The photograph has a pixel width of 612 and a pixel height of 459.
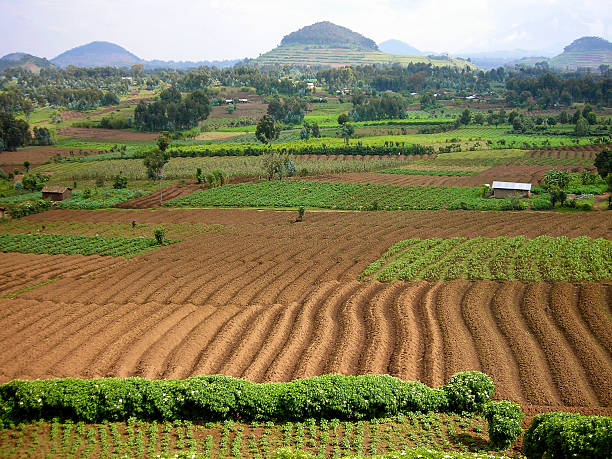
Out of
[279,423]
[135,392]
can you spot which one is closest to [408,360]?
[279,423]

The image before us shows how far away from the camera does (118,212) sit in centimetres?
5847

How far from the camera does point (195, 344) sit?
23.7 m

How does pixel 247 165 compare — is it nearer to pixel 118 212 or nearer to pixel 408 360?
pixel 118 212

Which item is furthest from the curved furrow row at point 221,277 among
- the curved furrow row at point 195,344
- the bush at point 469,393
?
the bush at point 469,393

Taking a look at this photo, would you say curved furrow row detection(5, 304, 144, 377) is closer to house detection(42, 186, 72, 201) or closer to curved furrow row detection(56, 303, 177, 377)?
curved furrow row detection(56, 303, 177, 377)

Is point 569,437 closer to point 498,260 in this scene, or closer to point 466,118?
point 498,260

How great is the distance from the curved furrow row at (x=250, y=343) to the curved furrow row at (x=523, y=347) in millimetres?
10687

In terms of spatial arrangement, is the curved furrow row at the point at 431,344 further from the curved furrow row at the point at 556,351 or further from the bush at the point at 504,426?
the bush at the point at 504,426

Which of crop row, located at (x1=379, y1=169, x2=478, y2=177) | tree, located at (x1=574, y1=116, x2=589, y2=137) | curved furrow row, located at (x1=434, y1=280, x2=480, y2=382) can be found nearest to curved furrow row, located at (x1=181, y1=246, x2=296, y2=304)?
curved furrow row, located at (x1=434, y1=280, x2=480, y2=382)

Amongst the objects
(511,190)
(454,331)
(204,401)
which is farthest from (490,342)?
(511,190)

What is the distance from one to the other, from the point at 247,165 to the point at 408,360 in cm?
6328

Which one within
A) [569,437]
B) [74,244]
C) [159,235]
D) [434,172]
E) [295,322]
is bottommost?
[74,244]

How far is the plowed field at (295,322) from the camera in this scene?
826 inches

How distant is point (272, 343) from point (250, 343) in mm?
989
